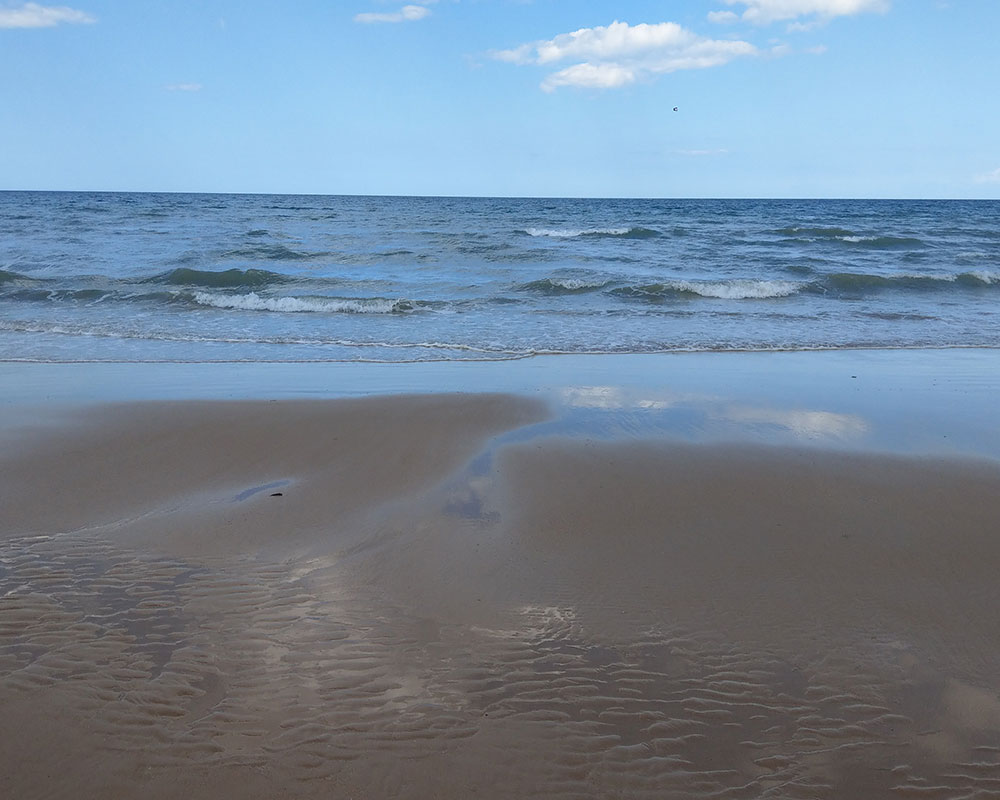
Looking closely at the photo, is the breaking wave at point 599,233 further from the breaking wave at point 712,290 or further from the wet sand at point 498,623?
the wet sand at point 498,623

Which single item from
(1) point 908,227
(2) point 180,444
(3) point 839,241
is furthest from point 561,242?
(2) point 180,444

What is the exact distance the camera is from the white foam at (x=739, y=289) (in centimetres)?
1421

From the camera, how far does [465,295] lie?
45.9ft

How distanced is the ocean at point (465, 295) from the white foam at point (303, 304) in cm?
5

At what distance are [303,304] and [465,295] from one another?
3086 millimetres

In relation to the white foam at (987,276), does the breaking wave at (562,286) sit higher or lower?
lower

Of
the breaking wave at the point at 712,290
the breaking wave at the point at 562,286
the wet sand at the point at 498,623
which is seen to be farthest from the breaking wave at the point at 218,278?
the wet sand at the point at 498,623

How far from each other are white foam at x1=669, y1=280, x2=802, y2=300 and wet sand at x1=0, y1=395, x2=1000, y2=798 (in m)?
9.63

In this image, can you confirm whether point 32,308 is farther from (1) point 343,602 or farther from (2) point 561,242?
(2) point 561,242

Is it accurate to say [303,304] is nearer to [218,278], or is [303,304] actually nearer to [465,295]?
[465,295]

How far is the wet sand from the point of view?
7.59 ft

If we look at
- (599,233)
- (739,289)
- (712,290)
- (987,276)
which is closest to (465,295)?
(712,290)

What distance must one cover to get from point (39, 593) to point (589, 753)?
2.55 m

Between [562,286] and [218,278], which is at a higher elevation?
[218,278]
